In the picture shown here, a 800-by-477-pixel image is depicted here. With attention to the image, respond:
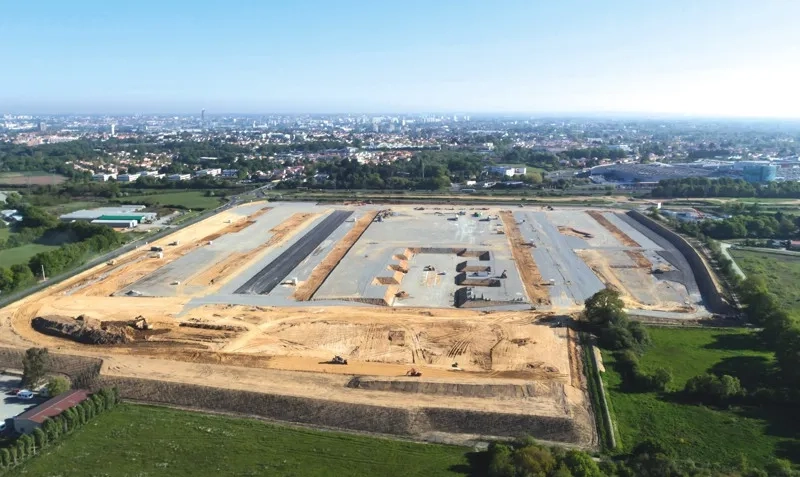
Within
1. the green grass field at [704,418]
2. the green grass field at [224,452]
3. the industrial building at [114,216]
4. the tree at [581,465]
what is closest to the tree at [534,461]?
the tree at [581,465]

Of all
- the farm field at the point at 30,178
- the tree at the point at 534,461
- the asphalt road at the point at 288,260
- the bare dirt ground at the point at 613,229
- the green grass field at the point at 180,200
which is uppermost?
the tree at the point at 534,461

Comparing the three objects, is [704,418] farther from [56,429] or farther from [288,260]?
[288,260]

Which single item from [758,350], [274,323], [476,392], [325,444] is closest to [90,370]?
[274,323]

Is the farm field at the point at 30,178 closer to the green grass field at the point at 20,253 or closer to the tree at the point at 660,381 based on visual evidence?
the green grass field at the point at 20,253

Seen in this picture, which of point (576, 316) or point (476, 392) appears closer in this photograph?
point (476, 392)

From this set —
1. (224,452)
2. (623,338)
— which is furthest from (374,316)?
(224,452)

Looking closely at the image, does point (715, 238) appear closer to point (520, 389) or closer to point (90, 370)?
point (520, 389)

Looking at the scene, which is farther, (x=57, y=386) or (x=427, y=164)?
(x=427, y=164)
